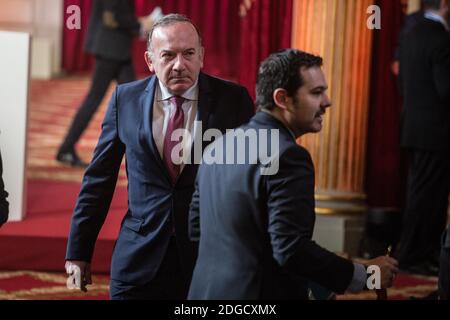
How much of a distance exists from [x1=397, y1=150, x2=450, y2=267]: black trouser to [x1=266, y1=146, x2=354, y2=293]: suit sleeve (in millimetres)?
3075

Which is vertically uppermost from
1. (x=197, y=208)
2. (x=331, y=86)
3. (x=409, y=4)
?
(x=409, y=4)

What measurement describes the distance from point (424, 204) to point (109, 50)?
7.83ft

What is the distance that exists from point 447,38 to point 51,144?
4.11 m

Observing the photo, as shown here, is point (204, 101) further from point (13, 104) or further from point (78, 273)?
point (13, 104)

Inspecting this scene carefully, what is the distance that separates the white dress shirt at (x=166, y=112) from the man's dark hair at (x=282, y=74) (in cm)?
49

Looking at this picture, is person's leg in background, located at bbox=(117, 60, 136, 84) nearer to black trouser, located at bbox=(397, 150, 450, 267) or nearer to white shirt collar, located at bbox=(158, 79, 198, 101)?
black trouser, located at bbox=(397, 150, 450, 267)

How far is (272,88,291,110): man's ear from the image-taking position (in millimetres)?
2178

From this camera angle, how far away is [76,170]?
664 centimetres

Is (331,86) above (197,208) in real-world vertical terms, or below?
above

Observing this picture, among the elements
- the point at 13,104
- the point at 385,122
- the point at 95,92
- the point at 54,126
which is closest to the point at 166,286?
the point at 13,104

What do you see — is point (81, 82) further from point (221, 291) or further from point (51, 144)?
point (221, 291)

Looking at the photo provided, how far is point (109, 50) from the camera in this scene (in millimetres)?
6344

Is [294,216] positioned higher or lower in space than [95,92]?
lower
